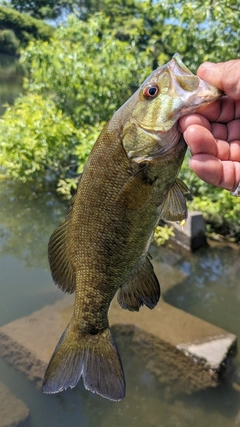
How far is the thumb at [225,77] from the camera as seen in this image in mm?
1597

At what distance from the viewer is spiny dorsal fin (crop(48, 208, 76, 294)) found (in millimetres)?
1784

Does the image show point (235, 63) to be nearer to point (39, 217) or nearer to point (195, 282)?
point (195, 282)

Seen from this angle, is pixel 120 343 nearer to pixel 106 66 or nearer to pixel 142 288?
pixel 142 288

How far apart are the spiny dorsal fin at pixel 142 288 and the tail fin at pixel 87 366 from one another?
231 millimetres

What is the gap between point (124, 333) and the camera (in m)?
4.18

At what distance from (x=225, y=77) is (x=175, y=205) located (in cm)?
55

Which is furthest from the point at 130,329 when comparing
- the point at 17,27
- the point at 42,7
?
the point at 42,7

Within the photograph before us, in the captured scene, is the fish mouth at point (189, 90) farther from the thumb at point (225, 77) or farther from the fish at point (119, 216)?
the thumb at point (225, 77)

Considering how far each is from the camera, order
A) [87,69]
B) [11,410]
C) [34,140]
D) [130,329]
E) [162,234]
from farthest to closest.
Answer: [87,69]
[34,140]
[162,234]
[130,329]
[11,410]

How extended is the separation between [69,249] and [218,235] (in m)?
5.29

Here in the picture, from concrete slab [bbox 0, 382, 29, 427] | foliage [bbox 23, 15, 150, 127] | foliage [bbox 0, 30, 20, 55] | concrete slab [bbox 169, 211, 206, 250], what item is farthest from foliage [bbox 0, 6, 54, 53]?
concrete slab [bbox 0, 382, 29, 427]

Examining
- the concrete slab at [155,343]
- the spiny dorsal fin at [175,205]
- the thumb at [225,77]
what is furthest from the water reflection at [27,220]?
the thumb at [225,77]

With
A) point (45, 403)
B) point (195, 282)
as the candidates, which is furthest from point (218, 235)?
point (45, 403)

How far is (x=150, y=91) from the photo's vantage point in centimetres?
147
